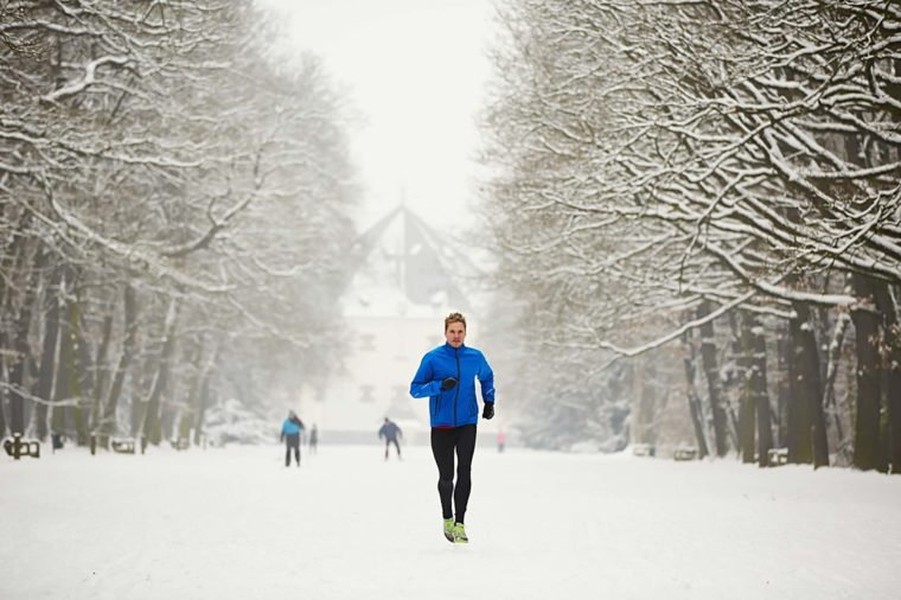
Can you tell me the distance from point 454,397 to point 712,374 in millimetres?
25811

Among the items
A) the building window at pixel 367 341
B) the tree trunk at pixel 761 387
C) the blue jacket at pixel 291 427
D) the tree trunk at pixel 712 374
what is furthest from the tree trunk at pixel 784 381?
the building window at pixel 367 341

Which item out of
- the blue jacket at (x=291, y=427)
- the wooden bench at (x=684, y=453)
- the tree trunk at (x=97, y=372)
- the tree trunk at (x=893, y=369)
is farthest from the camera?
the wooden bench at (x=684, y=453)

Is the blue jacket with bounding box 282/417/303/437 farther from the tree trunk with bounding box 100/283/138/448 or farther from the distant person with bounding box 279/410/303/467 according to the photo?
the tree trunk with bounding box 100/283/138/448

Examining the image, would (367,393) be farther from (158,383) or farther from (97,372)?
(97,372)

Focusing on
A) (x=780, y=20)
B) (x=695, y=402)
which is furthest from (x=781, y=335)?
(x=780, y=20)

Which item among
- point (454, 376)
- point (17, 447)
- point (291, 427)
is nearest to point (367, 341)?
point (291, 427)

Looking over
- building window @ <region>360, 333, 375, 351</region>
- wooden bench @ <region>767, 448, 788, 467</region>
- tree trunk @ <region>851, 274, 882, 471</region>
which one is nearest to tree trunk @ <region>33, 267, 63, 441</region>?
wooden bench @ <region>767, 448, 788, 467</region>

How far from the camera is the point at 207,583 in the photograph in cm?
862

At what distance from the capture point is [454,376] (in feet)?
Answer: 35.6

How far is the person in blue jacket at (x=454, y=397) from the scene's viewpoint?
10.8 meters

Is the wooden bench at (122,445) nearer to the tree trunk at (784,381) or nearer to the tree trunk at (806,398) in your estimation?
the tree trunk at (784,381)

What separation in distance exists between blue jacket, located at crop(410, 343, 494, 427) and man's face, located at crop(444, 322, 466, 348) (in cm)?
7

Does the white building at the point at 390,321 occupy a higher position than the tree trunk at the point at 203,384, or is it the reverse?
the white building at the point at 390,321

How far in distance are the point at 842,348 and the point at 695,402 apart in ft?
33.6
